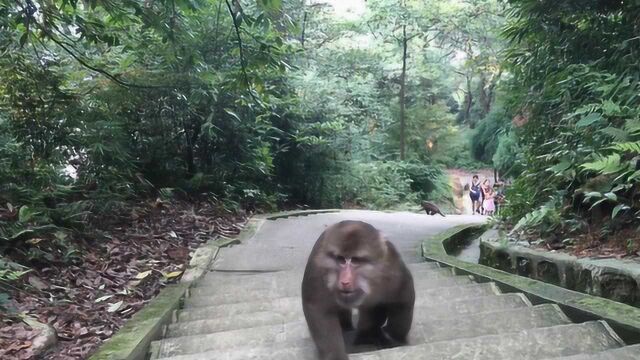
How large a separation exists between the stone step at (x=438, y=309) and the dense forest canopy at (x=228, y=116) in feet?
4.55

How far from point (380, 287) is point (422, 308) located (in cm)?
103

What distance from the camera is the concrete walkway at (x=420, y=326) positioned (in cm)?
286

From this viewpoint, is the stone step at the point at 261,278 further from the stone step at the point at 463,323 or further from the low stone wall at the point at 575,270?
the stone step at the point at 463,323

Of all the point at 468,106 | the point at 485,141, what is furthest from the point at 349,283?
the point at 468,106

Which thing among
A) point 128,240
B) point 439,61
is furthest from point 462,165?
point 128,240

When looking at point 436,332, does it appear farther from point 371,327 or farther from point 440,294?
point 440,294

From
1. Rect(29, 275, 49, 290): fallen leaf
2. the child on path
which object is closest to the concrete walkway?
Rect(29, 275, 49, 290): fallen leaf

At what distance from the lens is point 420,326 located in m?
3.50

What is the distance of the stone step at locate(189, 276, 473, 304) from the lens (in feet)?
16.0

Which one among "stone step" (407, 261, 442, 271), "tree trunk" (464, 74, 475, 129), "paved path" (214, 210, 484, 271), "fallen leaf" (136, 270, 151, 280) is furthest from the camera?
"tree trunk" (464, 74, 475, 129)

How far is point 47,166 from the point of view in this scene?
21.2 feet

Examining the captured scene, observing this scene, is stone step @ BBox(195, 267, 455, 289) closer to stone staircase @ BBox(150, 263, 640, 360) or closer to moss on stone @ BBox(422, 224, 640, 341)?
moss on stone @ BBox(422, 224, 640, 341)

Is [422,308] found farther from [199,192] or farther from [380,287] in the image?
[199,192]

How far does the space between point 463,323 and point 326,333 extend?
97cm
